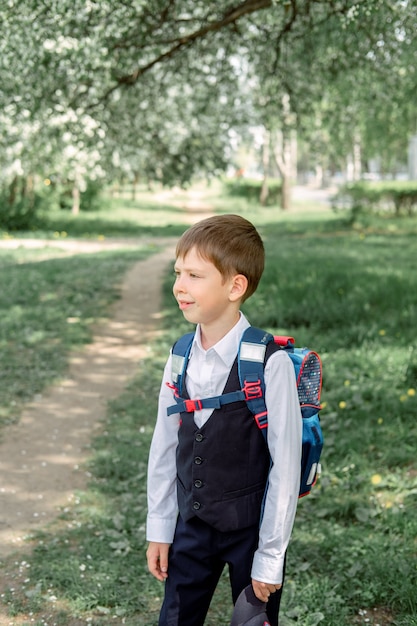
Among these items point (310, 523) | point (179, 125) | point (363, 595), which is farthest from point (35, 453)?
point (179, 125)

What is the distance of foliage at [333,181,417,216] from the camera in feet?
76.6

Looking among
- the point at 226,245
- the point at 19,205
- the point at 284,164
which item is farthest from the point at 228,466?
the point at 284,164

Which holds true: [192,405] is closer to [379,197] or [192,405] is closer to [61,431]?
[61,431]

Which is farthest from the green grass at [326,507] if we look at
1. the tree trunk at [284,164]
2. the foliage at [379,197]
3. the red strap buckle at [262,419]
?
the tree trunk at [284,164]

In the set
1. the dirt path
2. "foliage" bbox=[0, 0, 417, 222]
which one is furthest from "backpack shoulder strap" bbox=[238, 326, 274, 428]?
"foliage" bbox=[0, 0, 417, 222]

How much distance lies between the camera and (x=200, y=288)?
2297 mm

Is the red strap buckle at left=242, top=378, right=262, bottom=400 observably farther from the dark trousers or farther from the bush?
the bush

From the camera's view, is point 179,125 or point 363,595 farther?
point 179,125

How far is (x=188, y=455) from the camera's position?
2.35 m

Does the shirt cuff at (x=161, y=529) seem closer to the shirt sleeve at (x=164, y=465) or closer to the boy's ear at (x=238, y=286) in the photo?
the shirt sleeve at (x=164, y=465)

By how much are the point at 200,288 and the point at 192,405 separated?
1.11 ft

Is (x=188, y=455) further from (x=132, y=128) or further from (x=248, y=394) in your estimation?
(x=132, y=128)

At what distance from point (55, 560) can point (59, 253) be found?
13362 millimetres

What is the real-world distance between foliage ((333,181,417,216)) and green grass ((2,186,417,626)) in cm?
1492
